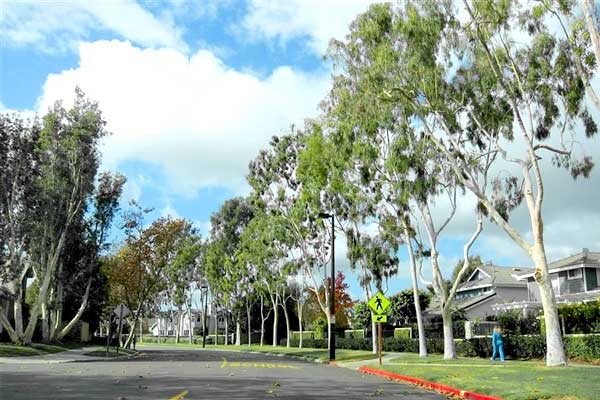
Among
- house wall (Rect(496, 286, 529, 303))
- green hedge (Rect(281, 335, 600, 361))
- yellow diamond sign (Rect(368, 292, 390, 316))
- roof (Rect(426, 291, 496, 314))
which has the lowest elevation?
green hedge (Rect(281, 335, 600, 361))

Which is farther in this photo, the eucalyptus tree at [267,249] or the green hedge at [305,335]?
the green hedge at [305,335]

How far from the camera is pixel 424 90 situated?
25.7 m

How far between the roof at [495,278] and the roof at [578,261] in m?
9.43

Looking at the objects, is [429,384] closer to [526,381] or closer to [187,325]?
[526,381]

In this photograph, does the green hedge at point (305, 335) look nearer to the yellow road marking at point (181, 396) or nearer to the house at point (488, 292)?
the house at point (488, 292)

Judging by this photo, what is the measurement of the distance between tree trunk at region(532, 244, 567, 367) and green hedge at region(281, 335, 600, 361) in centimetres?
618

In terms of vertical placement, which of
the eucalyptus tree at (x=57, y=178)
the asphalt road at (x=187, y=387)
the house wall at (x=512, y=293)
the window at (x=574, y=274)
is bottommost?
the asphalt road at (x=187, y=387)

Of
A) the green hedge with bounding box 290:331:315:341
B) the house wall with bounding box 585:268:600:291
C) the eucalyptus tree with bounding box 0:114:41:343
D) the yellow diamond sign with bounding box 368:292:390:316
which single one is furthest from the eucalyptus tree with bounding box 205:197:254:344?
the yellow diamond sign with bounding box 368:292:390:316

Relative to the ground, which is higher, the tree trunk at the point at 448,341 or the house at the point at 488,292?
the house at the point at 488,292

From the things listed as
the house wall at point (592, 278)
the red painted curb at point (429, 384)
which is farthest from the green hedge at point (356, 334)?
the red painted curb at point (429, 384)

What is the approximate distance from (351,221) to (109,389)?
1004 inches

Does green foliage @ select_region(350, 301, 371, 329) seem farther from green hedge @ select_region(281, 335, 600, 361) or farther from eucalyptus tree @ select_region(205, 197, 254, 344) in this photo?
eucalyptus tree @ select_region(205, 197, 254, 344)

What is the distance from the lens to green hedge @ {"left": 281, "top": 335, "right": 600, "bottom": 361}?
27.8 meters

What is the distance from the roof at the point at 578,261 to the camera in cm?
4688
